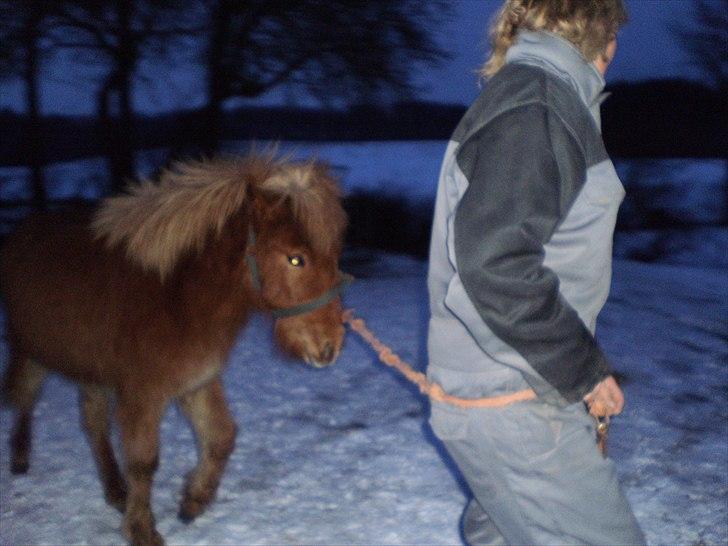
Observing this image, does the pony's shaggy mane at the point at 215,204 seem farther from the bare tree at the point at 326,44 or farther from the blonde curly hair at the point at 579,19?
the bare tree at the point at 326,44

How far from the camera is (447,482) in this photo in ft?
12.4

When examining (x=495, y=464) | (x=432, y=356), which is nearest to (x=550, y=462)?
(x=495, y=464)

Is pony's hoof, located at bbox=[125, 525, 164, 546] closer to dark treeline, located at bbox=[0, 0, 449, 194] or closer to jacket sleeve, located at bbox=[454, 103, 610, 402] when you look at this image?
jacket sleeve, located at bbox=[454, 103, 610, 402]

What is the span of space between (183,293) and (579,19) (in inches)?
75.1

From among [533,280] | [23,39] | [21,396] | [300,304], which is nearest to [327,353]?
[300,304]

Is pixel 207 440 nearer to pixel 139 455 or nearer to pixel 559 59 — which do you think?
pixel 139 455

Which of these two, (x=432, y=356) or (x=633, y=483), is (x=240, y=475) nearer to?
(x=633, y=483)

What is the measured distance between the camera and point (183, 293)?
115 inches

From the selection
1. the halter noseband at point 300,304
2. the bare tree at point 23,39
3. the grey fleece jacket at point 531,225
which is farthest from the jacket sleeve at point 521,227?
the bare tree at point 23,39

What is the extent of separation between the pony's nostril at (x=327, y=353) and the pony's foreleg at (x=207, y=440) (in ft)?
2.68

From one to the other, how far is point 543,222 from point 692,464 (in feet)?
10.0

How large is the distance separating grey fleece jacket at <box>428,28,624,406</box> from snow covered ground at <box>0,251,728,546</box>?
5.91 feet

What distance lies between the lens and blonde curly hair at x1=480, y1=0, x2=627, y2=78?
1559 mm

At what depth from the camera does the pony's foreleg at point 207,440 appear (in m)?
3.33
